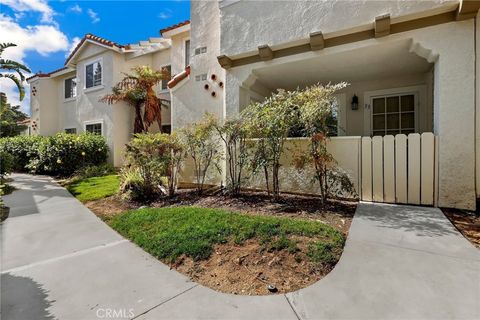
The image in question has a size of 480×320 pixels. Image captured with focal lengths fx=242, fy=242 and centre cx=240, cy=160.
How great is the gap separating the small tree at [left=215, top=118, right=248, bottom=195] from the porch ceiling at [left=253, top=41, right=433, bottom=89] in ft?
7.45

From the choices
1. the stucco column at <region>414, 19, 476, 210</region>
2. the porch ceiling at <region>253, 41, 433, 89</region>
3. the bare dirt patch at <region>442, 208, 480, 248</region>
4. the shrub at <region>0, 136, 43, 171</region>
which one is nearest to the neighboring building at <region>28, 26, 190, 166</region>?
the shrub at <region>0, 136, 43, 171</region>

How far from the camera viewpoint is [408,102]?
8117mm

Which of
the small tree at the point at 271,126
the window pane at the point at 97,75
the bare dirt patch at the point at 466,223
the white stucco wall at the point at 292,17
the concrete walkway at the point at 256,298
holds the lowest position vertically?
the concrete walkway at the point at 256,298

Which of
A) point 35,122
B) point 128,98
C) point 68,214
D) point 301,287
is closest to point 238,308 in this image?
point 301,287

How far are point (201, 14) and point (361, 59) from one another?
18.5 feet

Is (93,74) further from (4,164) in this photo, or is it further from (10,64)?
(4,164)

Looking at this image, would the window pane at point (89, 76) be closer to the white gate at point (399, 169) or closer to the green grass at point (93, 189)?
the green grass at point (93, 189)

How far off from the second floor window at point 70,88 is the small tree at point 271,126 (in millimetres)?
16475

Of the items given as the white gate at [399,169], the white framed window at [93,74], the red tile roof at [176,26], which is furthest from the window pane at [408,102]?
the white framed window at [93,74]

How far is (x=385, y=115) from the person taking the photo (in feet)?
27.9

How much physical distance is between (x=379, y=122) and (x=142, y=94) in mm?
10948

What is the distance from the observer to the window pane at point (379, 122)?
855cm

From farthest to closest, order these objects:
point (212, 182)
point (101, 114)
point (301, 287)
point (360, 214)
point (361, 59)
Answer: point (101, 114), point (212, 182), point (361, 59), point (360, 214), point (301, 287)

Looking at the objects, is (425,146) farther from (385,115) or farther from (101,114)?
(101,114)
